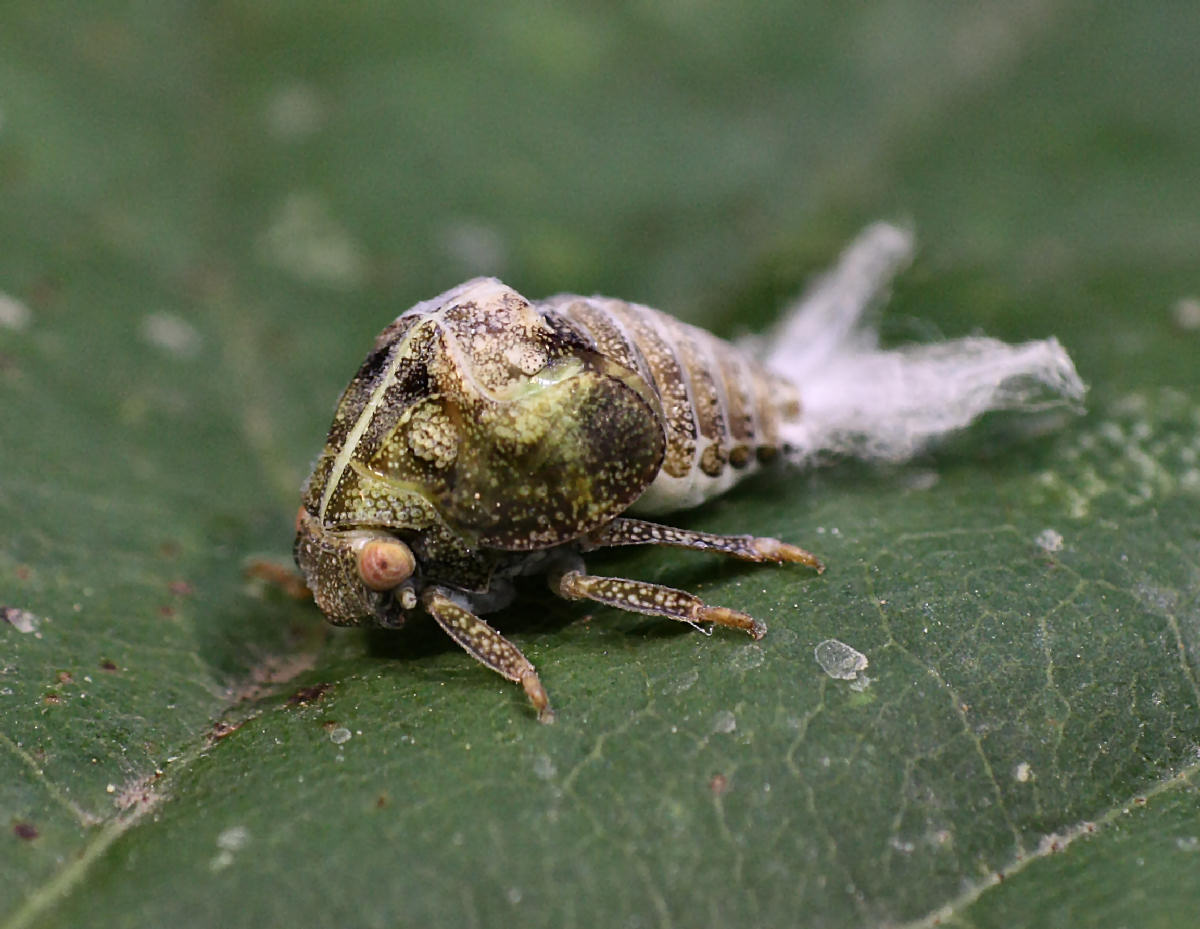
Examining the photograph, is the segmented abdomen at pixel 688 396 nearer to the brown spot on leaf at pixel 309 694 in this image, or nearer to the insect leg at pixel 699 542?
the insect leg at pixel 699 542

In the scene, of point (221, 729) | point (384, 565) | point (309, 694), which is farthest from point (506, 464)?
point (221, 729)

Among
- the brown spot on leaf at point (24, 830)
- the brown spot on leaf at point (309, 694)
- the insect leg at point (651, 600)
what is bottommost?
the insect leg at point (651, 600)

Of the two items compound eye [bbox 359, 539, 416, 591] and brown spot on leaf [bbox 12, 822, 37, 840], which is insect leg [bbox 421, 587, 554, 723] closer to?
compound eye [bbox 359, 539, 416, 591]

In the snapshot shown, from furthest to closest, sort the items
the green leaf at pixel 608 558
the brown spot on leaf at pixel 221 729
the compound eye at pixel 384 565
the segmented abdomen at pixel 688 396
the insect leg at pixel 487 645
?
1. the segmented abdomen at pixel 688 396
2. the compound eye at pixel 384 565
3. the brown spot on leaf at pixel 221 729
4. the insect leg at pixel 487 645
5. the green leaf at pixel 608 558

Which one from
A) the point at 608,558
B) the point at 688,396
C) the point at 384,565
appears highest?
the point at 688,396

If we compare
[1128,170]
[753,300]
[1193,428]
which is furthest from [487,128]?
[1193,428]

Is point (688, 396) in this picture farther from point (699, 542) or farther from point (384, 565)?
point (384, 565)

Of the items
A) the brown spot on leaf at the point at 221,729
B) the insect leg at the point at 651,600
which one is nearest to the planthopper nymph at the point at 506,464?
the insect leg at the point at 651,600
